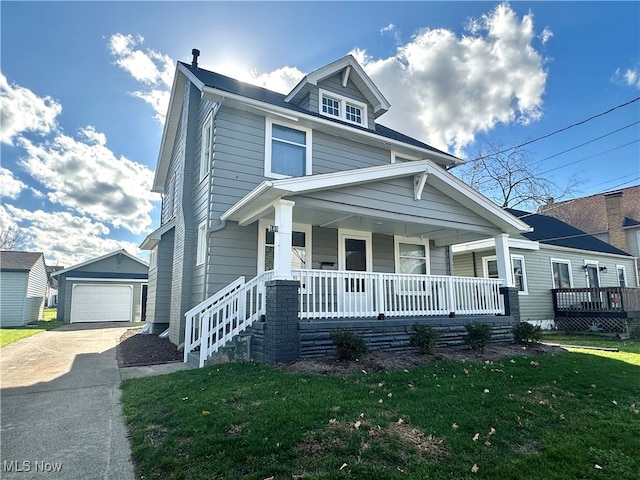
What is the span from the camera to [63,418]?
440cm

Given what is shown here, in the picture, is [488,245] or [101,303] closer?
[488,245]

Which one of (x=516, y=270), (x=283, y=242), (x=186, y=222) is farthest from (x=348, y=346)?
(x=516, y=270)

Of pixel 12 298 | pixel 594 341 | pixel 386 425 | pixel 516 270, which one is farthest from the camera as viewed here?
pixel 12 298

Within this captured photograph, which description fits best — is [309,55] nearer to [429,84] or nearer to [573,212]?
[429,84]

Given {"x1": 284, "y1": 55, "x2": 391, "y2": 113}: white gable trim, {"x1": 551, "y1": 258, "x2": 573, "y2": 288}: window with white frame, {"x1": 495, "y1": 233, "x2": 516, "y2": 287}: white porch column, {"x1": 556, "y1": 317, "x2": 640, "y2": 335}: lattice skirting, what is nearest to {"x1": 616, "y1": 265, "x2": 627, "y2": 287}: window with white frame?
{"x1": 551, "y1": 258, "x2": 573, "y2": 288}: window with white frame

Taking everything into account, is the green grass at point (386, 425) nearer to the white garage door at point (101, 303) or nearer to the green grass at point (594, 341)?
the green grass at point (594, 341)

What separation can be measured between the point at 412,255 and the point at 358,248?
223cm

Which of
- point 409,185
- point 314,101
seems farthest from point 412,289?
point 314,101

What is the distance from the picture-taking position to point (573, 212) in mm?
28266

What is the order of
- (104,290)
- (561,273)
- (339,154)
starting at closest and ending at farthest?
(339,154), (561,273), (104,290)

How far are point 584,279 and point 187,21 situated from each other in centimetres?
2037

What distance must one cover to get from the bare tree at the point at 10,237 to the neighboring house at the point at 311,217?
3991cm

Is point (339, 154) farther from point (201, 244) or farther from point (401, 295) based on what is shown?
point (201, 244)

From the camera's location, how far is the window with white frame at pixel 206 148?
9.56 meters
